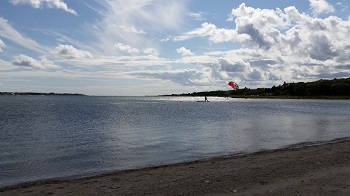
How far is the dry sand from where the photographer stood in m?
12.4

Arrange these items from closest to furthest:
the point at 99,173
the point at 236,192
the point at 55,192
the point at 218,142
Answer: the point at 236,192
the point at 55,192
the point at 99,173
the point at 218,142

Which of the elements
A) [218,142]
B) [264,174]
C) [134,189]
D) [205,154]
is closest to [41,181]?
[134,189]

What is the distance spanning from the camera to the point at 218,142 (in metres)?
29.8

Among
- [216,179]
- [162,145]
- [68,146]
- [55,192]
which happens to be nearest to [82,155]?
[68,146]

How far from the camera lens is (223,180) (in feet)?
46.0

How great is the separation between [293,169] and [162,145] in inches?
538

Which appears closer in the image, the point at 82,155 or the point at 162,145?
the point at 82,155

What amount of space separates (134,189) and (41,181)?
511cm

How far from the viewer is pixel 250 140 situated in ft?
102

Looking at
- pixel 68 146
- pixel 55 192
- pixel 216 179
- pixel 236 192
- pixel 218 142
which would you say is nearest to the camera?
pixel 236 192

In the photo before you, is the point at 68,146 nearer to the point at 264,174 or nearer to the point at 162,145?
the point at 162,145

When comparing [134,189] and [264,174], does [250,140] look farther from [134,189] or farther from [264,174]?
[134,189]

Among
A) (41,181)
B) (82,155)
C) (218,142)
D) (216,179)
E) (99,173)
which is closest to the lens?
(216,179)

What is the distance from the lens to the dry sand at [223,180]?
12.4 m
